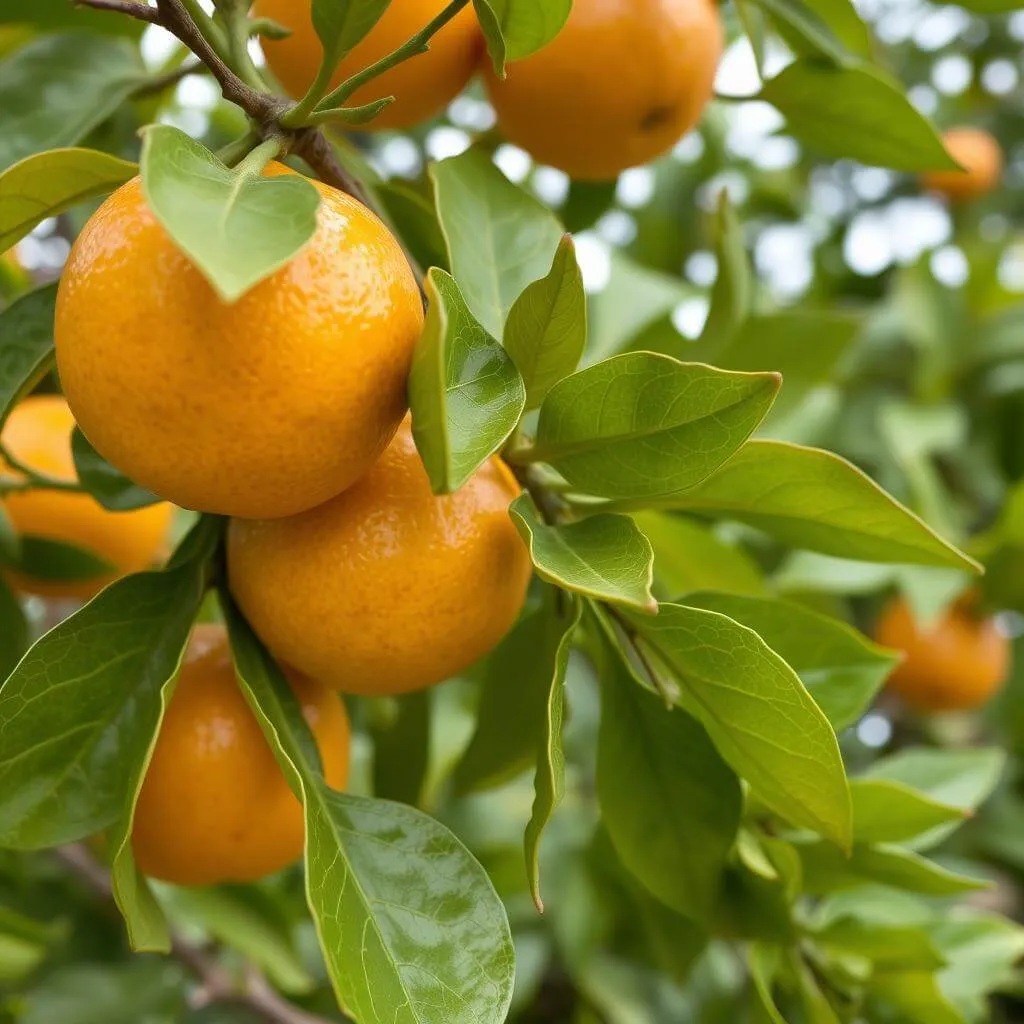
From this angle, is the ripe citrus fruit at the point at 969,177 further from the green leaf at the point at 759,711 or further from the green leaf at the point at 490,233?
the green leaf at the point at 759,711

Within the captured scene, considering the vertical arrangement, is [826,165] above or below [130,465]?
below

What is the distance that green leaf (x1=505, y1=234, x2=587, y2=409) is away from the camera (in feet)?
2.11

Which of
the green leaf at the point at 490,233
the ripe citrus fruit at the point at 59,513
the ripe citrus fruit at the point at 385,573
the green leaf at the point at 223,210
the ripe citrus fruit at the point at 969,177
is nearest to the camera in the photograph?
the green leaf at the point at 223,210

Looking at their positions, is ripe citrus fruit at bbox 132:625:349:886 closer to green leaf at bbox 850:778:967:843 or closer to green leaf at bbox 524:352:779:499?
green leaf at bbox 524:352:779:499

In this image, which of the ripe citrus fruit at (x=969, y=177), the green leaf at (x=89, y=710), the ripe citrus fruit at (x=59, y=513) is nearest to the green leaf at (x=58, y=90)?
the ripe citrus fruit at (x=59, y=513)

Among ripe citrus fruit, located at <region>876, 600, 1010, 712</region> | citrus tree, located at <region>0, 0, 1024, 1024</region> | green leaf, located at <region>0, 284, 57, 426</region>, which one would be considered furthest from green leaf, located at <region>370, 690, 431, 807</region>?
ripe citrus fruit, located at <region>876, 600, 1010, 712</region>

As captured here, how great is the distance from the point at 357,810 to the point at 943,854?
1593 mm

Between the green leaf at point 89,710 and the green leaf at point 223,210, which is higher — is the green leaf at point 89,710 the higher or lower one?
the lower one

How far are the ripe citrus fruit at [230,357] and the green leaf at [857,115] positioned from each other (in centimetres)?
53

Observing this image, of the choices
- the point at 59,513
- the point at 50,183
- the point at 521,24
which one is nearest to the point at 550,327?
the point at 521,24

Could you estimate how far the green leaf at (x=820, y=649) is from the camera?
2.75ft

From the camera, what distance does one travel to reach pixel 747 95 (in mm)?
1047

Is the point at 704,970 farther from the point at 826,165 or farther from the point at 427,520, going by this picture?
the point at 826,165

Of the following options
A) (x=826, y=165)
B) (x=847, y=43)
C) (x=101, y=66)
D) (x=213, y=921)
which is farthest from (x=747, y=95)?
(x=826, y=165)
